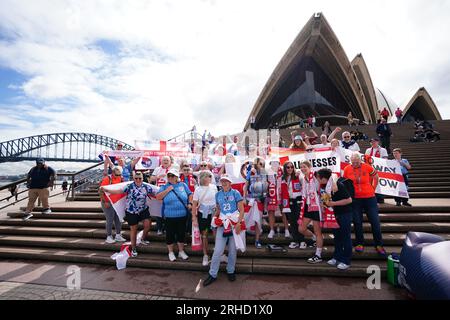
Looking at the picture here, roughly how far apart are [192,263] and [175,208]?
3.87 ft

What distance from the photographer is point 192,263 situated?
4.39 meters

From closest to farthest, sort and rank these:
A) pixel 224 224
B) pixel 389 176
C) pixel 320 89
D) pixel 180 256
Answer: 1. pixel 224 224
2. pixel 180 256
3. pixel 389 176
4. pixel 320 89

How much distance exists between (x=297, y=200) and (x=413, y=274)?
2075 millimetres

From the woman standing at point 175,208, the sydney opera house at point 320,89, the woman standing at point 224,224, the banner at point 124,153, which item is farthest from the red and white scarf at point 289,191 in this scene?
the sydney opera house at point 320,89

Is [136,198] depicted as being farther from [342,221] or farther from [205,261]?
[342,221]

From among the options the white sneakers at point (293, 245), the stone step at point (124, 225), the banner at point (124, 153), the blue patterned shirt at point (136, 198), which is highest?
the banner at point (124, 153)

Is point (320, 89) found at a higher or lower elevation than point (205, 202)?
higher

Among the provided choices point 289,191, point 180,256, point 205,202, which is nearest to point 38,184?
point 180,256

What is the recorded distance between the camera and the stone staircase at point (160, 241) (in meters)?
4.18

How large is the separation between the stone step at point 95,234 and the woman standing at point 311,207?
0.65 meters

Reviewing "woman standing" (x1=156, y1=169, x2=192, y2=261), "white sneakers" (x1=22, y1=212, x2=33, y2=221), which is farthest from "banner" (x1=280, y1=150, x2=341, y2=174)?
"white sneakers" (x1=22, y1=212, x2=33, y2=221)

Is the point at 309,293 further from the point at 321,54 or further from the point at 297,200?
the point at 321,54

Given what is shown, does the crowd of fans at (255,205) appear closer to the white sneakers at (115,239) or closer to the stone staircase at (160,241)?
the white sneakers at (115,239)

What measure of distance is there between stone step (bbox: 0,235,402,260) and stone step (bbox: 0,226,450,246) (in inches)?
5.3
